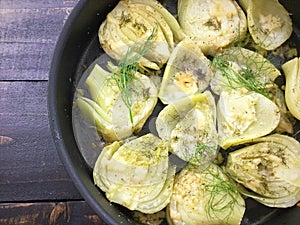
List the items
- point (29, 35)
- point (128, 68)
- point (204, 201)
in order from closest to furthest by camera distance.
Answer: point (204, 201) → point (128, 68) → point (29, 35)

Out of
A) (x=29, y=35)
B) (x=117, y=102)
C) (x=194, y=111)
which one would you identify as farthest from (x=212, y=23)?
(x=29, y=35)

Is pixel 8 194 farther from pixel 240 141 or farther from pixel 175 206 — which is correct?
Result: pixel 240 141

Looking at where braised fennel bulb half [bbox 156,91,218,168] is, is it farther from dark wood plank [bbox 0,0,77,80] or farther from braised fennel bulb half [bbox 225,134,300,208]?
dark wood plank [bbox 0,0,77,80]

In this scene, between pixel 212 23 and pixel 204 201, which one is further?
pixel 212 23

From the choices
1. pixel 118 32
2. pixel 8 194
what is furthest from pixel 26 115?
pixel 118 32

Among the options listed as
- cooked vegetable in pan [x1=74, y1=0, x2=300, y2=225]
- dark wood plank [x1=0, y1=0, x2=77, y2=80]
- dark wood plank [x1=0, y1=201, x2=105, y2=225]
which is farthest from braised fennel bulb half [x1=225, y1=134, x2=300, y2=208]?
dark wood plank [x1=0, y1=0, x2=77, y2=80]

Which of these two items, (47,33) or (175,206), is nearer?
(175,206)

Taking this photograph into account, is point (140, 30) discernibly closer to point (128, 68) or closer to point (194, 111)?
point (128, 68)
